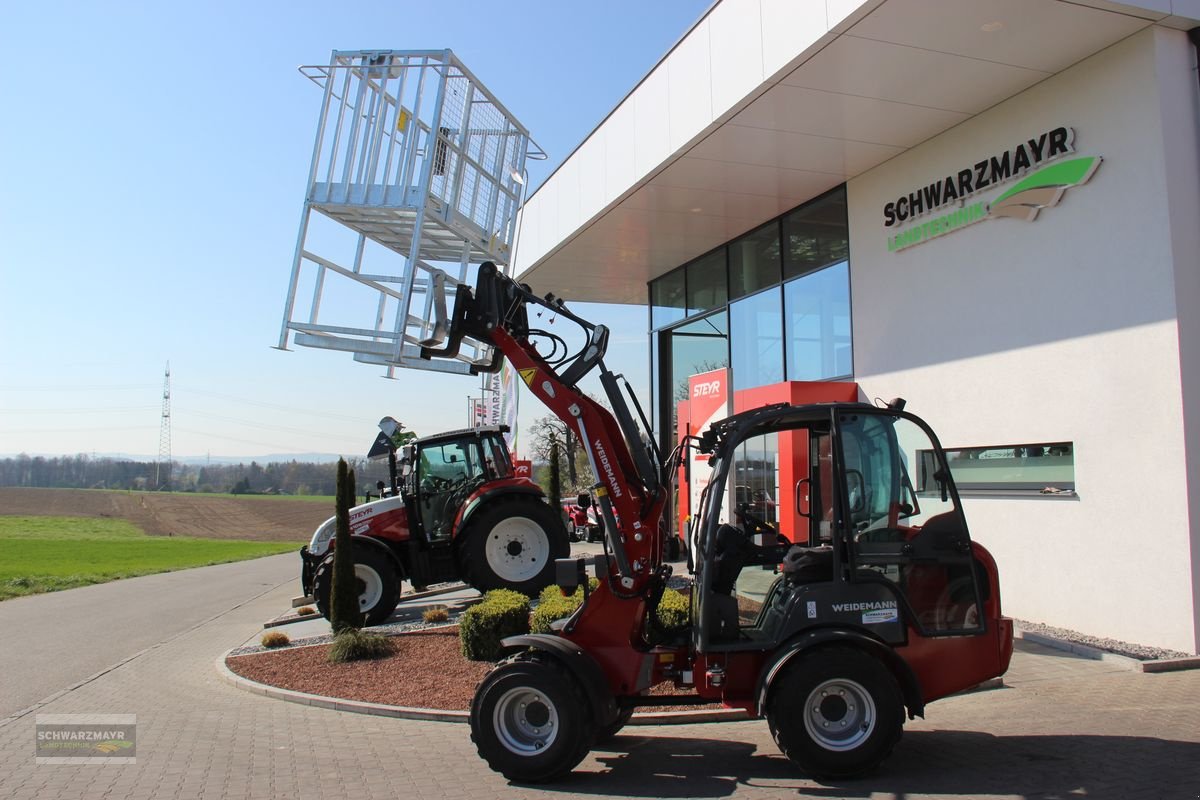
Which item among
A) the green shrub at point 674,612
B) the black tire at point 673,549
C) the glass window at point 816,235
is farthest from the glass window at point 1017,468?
the black tire at point 673,549

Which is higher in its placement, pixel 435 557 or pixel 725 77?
pixel 725 77

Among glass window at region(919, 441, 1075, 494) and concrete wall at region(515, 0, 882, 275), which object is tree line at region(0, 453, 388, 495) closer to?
concrete wall at region(515, 0, 882, 275)

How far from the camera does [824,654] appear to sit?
524cm

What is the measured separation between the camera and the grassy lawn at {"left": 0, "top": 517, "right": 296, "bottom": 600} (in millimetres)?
24722

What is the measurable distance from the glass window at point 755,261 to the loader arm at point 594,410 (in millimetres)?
9452

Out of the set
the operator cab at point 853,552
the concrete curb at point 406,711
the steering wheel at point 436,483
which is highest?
the steering wheel at point 436,483

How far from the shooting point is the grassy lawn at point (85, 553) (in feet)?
81.1

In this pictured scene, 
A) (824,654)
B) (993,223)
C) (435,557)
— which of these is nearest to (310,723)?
(824,654)

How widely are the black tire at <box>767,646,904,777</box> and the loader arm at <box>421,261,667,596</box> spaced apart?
3.80 feet

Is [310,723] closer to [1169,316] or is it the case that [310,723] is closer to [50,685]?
[50,685]

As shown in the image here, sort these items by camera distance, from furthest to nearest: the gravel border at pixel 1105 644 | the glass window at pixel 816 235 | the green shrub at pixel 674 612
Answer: the glass window at pixel 816 235
the gravel border at pixel 1105 644
the green shrub at pixel 674 612

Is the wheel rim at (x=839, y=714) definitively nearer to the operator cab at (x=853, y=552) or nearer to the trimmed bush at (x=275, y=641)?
the operator cab at (x=853, y=552)

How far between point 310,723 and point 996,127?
947 cm

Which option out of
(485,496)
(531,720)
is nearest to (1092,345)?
(531,720)
